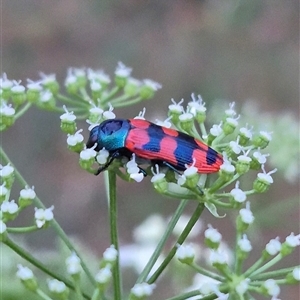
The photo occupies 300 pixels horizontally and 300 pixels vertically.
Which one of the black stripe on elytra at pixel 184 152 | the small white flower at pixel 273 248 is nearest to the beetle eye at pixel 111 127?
the black stripe on elytra at pixel 184 152

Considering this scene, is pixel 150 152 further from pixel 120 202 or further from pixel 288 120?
pixel 120 202

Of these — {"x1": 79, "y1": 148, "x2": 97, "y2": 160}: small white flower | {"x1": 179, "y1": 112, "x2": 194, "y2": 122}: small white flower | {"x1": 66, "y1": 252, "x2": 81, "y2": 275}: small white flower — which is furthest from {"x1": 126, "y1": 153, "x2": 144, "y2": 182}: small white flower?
{"x1": 66, "y1": 252, "x2": 81, "y2": 275}: small white flower

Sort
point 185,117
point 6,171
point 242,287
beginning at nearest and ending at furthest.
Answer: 1. point 242,287
2. point 6,171
3. point 185,117

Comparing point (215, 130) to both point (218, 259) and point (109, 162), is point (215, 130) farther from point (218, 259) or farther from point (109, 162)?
point (218, 259)

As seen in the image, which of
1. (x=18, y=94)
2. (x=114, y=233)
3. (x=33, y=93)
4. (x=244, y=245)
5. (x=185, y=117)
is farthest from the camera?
(x=33, y=93)

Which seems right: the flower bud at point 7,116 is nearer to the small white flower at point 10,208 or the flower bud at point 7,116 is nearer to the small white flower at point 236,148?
the small white flower at point 10,208

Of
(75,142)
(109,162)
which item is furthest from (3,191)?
(109,162)
